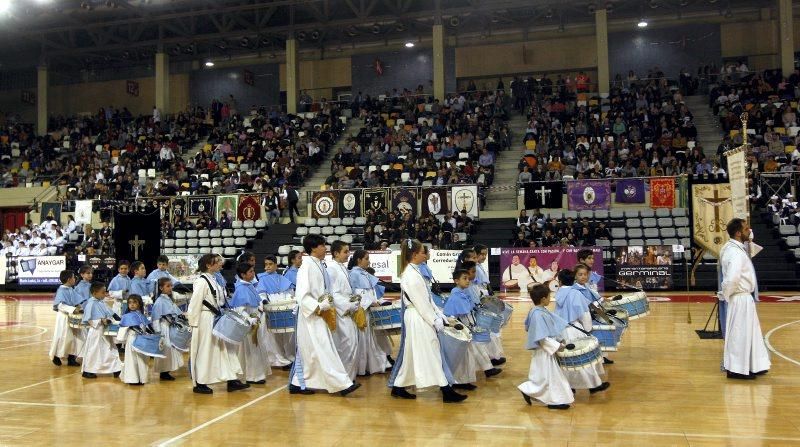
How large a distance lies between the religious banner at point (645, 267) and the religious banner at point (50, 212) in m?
22.8

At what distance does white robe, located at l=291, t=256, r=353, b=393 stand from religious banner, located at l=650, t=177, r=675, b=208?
17.8 m

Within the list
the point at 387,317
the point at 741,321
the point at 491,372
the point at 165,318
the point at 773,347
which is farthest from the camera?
the point at 773,347

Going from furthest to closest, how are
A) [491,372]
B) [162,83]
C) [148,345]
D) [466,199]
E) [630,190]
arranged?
1. [162,83]
2. [466,199]
3. [630,190]
4. [491,372]
5. [148,345]

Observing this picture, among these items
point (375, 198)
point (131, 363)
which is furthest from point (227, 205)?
point (131, 363)

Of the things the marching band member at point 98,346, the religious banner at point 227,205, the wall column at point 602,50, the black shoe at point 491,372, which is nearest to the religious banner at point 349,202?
the religious banner at point 227,205

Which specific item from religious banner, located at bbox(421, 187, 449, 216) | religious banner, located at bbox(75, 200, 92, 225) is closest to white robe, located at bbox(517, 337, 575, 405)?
religious banner, located at bbox(421, 187, 449, 216)

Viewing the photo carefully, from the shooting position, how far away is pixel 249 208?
89.4 feet

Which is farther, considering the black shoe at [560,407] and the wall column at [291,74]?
the wall column at [291,74]

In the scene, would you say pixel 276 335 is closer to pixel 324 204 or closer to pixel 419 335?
pixel 419 335

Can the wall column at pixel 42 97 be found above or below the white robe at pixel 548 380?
above

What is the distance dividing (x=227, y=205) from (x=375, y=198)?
19.5 ft

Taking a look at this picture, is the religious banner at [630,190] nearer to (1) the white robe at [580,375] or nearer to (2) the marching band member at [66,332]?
(1) the white robe at [580,375]

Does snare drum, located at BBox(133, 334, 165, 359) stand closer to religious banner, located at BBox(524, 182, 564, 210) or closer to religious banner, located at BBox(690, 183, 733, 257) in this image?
religious banner, located at BBox(690, 183, 733, 257)

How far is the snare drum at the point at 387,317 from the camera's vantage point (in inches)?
359
